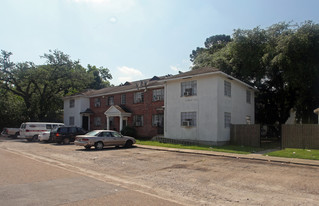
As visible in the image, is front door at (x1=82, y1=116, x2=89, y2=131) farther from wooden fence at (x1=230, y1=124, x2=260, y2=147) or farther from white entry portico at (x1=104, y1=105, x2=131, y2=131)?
wooden fence at (x1=230, y1=124, x2=260, y2=147)

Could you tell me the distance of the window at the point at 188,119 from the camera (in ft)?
72.5

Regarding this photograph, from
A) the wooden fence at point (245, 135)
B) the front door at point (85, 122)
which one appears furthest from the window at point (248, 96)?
→ the front door at point (85, 122)

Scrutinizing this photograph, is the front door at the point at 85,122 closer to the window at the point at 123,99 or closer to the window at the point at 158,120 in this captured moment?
the window at the point at 123,99

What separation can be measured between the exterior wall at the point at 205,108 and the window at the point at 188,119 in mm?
288

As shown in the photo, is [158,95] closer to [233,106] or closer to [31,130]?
[233,106]

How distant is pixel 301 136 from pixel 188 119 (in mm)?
8668

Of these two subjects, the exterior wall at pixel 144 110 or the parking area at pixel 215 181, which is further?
the exterior wall at pixel 144 110

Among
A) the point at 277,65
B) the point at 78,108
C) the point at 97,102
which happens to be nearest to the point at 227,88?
the point at 277,65

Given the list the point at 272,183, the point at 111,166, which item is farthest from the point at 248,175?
the point at 111,166

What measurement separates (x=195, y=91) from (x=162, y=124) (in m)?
5.57

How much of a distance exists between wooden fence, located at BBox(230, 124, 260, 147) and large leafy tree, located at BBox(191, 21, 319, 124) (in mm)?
6866

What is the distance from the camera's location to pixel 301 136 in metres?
18.2

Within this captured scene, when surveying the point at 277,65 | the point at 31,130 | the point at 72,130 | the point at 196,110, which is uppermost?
the point at 277,65

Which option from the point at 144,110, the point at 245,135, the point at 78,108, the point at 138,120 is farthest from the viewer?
the point at 78,108
